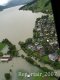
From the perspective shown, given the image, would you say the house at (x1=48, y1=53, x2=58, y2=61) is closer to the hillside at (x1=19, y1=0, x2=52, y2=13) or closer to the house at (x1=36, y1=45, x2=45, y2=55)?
the house at (x1=36, y1=45, x2=45, y2=55)

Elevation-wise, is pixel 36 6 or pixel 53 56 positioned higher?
pixel 36 6

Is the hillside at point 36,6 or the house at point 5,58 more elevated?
the hillside at point 36,6

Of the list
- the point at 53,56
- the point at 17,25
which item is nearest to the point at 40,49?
the point at 53,56

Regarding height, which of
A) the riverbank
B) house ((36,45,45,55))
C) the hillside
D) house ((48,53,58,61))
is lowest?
house ((48,53,58,61))

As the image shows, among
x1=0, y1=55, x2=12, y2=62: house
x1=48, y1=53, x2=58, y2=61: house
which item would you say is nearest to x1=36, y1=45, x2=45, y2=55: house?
x1=48, y1=53, x2=58, y2=61: house

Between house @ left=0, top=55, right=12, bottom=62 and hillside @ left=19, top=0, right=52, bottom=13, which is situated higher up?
hillside @ left=19, top=0, right=52, bottom=13

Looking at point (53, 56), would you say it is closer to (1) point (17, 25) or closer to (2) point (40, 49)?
(2) point (40, 49)

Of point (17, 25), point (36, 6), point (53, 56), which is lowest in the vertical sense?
Answer: point (53, 56)

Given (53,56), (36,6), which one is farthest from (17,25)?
(53,56)

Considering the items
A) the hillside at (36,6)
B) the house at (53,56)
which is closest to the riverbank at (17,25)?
the hillside at (36,6)

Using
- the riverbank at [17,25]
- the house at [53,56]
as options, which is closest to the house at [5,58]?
the riverbank at [17,25]

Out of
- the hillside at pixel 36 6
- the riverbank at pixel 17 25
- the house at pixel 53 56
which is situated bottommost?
the house at pixel 53 56

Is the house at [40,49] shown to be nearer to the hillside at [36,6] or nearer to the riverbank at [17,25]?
the riverbank at [17,25]
